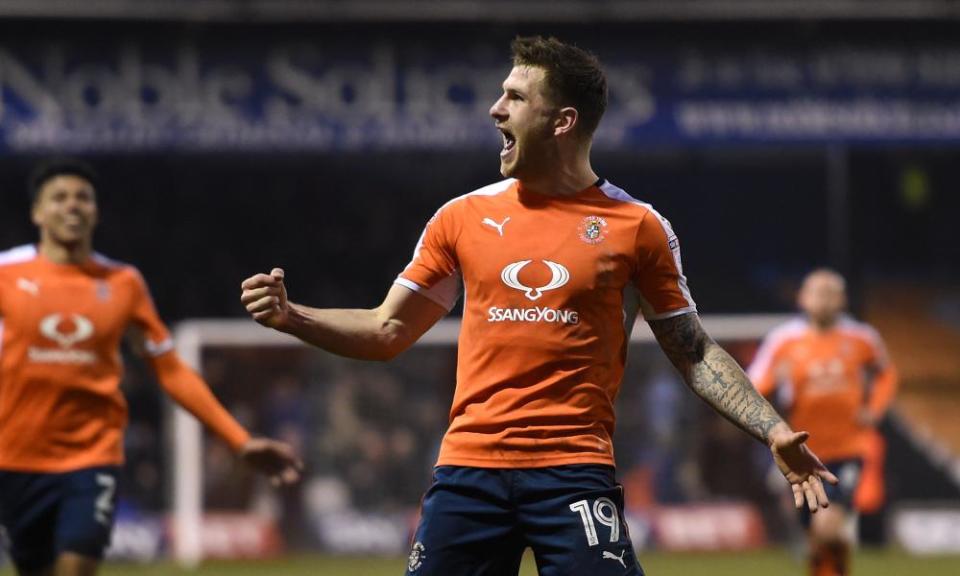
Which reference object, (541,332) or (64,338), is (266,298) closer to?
(541,332)

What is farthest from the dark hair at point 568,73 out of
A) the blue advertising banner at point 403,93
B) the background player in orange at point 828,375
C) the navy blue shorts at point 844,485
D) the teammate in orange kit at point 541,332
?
the blue advertising banner at point 403,93

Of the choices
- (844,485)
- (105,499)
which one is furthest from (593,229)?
(844,485)

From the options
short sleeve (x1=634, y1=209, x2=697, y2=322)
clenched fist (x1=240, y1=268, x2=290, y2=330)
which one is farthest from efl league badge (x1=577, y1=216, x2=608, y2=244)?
clenched fist (x1=240, y1=268, x2=290, y2=330)

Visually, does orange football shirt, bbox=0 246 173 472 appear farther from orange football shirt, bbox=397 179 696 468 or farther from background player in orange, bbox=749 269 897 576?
background player in orange, bbox=749 269 897 576

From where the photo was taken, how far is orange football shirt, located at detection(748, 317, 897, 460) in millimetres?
11844

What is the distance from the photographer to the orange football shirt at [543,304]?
515 cm

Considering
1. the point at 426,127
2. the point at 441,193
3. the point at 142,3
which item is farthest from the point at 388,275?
the point at 142,3

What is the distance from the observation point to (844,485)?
11.3 m

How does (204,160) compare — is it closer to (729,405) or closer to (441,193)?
(441,193)

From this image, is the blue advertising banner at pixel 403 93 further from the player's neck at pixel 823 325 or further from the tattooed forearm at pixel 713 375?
the tattooed forearm at pixel 713 375

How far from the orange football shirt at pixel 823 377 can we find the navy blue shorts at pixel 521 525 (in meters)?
6.92

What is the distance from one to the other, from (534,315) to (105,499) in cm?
302

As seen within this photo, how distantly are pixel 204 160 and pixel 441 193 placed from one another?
2.68 metres

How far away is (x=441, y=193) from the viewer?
2025cm
